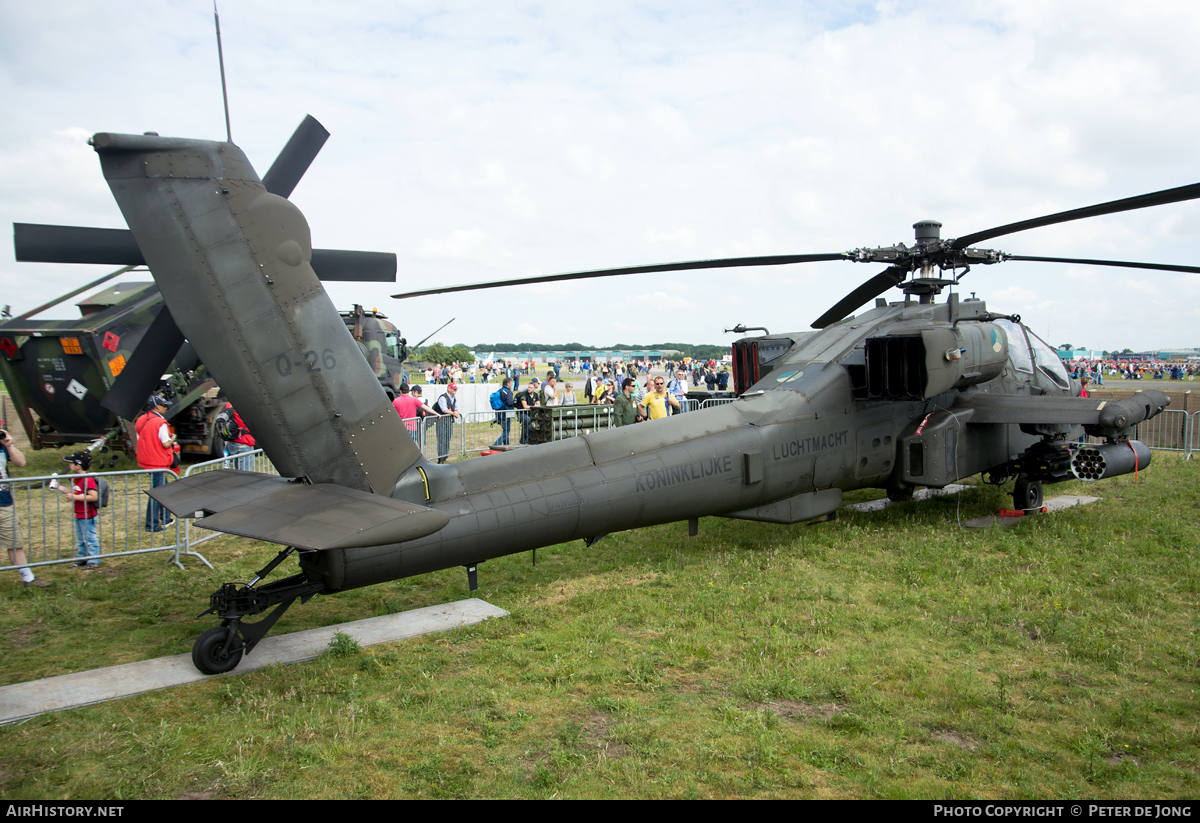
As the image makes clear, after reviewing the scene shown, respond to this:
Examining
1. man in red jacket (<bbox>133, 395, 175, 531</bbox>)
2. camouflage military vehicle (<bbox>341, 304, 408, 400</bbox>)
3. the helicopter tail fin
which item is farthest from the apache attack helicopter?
camouflage military vehicle (<bbox>341, 304, 408, 400</bbox>)

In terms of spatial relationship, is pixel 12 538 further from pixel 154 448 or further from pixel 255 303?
pixel 255 303

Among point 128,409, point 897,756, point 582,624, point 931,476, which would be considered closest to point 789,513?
point 931,476

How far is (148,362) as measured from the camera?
507 centimetres

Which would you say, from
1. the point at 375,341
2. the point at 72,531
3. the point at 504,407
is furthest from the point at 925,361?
the point at 375,341

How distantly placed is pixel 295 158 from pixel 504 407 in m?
13.7

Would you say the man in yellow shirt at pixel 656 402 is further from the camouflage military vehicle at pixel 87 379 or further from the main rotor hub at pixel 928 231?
the camouflage military vehicle at pixel 87 379

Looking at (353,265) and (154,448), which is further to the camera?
(154,448)

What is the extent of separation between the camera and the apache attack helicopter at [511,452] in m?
4.72

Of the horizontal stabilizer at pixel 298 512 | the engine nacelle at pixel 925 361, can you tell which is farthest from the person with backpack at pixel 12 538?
the engine nacelle at pixel 925 361

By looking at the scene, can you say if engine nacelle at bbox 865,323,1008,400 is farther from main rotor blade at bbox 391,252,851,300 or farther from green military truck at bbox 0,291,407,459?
green military truck at bbox 0,291,407,459

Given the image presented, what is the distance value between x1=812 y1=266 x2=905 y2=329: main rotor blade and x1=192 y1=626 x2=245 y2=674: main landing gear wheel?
8.64m

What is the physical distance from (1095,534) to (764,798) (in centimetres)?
700

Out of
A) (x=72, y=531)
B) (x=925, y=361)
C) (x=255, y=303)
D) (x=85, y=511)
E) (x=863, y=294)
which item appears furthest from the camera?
(x=863, y=294)

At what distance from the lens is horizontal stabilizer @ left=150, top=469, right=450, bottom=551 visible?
4.19 m
